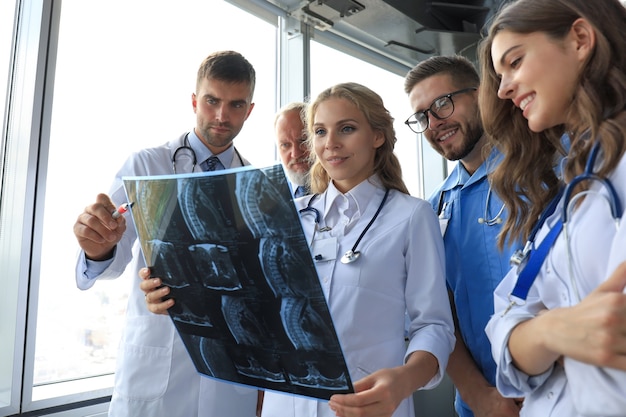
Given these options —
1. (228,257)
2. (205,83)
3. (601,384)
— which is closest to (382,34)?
(205,83)

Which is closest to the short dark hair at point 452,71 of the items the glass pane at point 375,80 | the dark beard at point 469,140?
the dark beard at point 469,140

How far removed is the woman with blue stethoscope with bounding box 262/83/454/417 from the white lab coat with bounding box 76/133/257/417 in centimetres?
26

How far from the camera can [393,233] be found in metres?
1.19

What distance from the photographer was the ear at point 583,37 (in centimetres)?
83

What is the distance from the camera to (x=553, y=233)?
0.81 metres

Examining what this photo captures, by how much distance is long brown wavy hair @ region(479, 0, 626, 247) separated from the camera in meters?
0.78

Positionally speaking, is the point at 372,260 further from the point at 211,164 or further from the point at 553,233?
the point at 211,164

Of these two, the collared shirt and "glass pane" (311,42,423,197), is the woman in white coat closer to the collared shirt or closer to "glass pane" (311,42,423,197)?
the collared shirt

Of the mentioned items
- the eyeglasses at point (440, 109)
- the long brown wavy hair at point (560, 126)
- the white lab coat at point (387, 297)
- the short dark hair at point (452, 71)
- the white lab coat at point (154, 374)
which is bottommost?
the white lab coat at point (154, 374)

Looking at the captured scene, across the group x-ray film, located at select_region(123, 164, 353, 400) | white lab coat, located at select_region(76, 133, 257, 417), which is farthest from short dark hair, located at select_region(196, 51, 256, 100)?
x-ray film, located at select_region(123, 164, 353, 400)

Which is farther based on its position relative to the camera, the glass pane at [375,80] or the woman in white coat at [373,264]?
the glass pane at [375,80]

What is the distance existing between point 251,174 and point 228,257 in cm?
19

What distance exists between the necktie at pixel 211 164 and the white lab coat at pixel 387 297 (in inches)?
24.3

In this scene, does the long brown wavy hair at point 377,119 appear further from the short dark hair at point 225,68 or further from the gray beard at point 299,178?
the gray beard at point 299,178
